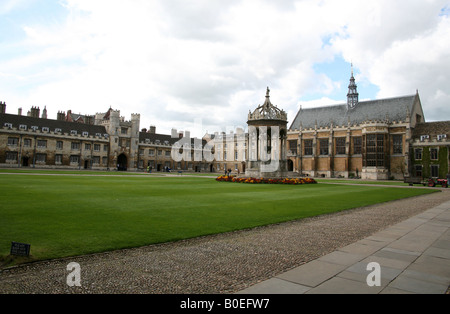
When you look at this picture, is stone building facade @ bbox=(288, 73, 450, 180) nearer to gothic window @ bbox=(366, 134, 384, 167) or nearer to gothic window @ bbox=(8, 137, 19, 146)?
gothic window @ bbox=(366, 134, 384, 167)

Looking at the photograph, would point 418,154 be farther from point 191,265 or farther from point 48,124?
point 48,124

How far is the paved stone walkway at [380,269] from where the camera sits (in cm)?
463

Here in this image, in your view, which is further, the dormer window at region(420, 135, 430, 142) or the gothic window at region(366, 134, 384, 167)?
the gothic window at region(366, 134, 384, 167)

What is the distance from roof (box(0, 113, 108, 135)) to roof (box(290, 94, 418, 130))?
4675 cm

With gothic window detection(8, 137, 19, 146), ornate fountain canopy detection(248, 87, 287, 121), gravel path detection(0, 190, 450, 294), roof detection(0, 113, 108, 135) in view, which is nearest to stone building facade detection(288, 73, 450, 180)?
ornate fountain canopy detection(248, 87, 287, 121)

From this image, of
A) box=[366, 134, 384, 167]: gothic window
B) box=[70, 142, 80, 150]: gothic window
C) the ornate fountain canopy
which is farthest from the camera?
box=[70, 142, 80, 150]: gothic window

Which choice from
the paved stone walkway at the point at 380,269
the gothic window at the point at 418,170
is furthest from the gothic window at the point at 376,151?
the paved stone walkway at the point at 380,269

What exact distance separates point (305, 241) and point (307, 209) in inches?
229

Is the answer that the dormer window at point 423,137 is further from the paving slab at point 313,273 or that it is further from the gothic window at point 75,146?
the gothic window at point 75,146

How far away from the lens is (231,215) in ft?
36.8

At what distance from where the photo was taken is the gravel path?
4645 mm

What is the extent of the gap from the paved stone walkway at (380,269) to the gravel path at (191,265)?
1.16 ft

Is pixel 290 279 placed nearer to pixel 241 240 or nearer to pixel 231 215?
pixel 241 240
